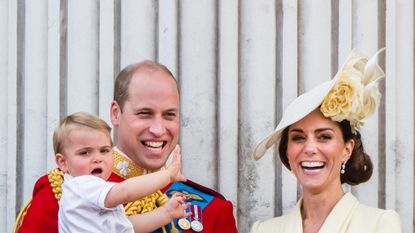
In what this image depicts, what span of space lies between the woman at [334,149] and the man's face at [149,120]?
0.41 m

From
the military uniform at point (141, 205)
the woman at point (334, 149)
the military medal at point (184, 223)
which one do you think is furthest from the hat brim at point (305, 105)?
the military medal at point (184, 223)

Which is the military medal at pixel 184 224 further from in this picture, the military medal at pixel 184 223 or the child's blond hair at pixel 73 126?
the child's blond hair at pixel 73 126

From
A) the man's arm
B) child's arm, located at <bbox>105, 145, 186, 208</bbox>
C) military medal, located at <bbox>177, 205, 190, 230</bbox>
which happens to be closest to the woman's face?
military medal, located at <bbox>177, 205, 190, 230</bbox>

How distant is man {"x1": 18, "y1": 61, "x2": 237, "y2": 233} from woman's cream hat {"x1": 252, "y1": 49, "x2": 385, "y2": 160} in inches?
16.3

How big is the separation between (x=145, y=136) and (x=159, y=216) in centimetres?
33

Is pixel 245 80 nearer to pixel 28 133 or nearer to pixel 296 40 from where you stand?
pixel 296 40

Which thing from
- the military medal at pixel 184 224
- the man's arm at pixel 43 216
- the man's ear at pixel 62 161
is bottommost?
the military medal at pixel 184 224

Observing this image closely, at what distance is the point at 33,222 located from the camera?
324 cm

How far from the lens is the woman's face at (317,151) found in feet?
11.2

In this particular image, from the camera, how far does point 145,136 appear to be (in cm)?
339

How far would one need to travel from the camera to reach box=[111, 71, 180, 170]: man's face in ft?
11.1

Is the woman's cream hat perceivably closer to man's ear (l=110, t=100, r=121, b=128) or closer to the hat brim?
the hat brim

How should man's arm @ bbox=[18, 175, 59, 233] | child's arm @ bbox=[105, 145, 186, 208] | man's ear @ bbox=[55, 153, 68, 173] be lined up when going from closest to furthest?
child's arm @ bbox=[105, 145, 186, 208], man's ear @ bbox=[55, 153, 68, 173], man's arm @ bbox=[18, 175, 59, 233]

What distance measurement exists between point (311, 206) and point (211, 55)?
2.86 feet
